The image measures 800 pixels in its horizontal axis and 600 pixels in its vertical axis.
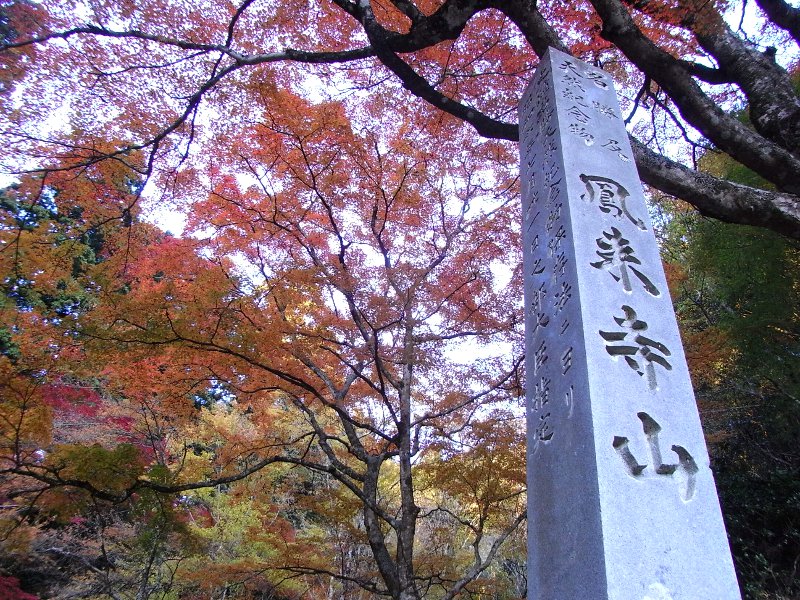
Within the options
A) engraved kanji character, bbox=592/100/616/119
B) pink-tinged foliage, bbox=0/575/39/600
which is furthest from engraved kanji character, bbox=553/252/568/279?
pink-tinged foliage, bbox=0/575/39/600

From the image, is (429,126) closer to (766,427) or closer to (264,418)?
(264,418)

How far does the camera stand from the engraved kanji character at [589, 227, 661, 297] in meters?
2.11

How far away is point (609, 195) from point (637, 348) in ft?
3.03

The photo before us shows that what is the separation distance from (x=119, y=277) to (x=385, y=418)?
6.43 meters

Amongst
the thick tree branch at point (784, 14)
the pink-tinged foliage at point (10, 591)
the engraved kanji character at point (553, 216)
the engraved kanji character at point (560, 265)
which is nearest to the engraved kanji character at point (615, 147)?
the engraved kanji character at point (553, 216)

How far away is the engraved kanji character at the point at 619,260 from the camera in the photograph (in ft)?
6.93

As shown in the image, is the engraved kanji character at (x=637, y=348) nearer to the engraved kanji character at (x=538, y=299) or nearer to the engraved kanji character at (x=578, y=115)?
the engraved kanji character at (x=538, y=299)

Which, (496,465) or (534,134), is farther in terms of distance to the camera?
(496,465)

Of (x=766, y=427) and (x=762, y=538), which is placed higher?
(x=766, y=427)

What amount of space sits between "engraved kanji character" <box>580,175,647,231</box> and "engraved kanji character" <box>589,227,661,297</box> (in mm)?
142

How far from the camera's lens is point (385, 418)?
35.4 ft

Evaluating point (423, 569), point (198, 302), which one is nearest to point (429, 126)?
point (198, 302)

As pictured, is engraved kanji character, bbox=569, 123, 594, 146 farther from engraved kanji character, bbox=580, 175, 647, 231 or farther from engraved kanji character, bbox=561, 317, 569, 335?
engraved kanji character, bbox=561, 317, 569, 335

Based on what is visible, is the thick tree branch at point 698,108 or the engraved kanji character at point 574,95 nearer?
the engraved kanji character at point 574,95
